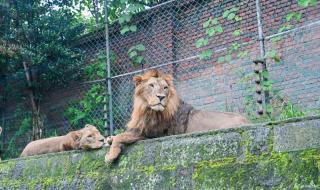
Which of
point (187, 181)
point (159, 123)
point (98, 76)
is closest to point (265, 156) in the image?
point (187, 181)

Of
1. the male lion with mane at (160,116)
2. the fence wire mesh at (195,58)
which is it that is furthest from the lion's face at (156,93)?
the fence wire mesh at (195,58)

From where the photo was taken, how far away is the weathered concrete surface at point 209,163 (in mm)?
4402

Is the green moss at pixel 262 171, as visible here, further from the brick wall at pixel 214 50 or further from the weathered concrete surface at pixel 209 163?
the brick wall at pixel 214 50

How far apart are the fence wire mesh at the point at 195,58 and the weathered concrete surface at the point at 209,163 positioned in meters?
3.02

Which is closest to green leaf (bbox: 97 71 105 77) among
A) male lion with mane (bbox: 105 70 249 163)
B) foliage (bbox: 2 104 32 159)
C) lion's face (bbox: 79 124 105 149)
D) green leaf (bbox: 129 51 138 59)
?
green leaf (bbox: 129 51 138 59)

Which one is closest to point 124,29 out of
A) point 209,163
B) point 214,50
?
point 214,50

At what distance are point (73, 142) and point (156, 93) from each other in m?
2.28

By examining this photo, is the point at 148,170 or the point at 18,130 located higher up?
the point at 18,130

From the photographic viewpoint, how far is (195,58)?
9.76 m

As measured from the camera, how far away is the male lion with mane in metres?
6.23

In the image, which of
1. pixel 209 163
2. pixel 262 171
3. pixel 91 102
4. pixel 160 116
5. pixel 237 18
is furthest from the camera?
pixel 91 102

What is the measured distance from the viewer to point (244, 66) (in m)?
9.72

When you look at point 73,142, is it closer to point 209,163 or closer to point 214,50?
Result: point 214,50

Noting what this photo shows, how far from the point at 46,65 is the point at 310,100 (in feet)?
18.2
